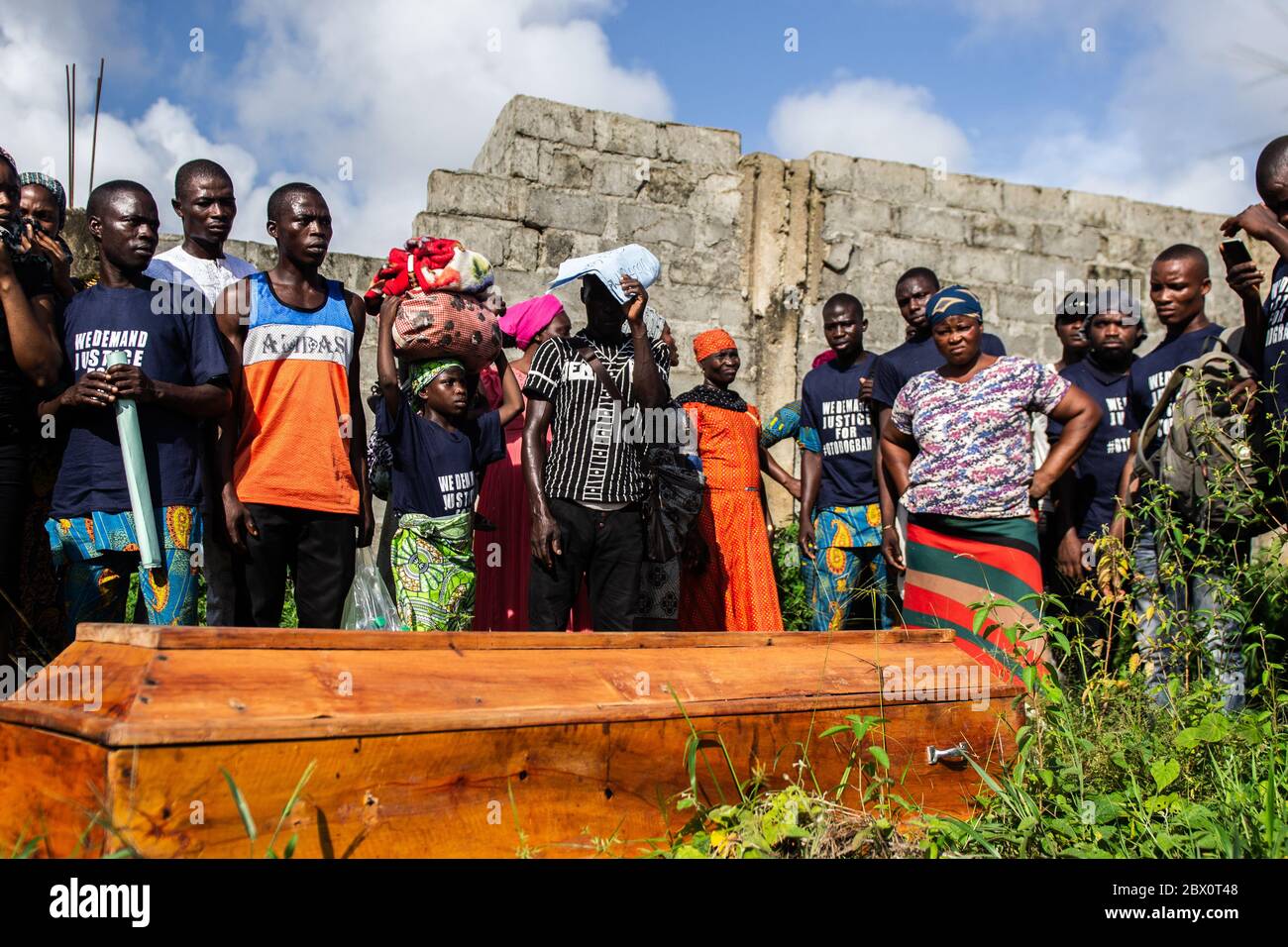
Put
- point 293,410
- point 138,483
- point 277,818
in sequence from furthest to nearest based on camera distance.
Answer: point 293,410
point 138,483
point 277,818

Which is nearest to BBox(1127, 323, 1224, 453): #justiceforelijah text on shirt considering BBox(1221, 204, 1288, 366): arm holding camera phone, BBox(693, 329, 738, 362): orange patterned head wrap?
BBox(1221, 204, 1288, 366): arm holding camera phone

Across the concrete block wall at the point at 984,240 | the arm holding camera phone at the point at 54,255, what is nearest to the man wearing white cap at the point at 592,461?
the arm holding camera phone at the point at 54,255

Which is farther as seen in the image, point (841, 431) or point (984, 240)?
point (984, 240)

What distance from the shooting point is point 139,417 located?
334 centimetres

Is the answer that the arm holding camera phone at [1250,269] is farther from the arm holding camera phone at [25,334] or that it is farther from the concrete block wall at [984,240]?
the arm holding camera phone at [25,334]

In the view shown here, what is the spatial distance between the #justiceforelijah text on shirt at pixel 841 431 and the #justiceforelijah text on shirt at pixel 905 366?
0.32ft

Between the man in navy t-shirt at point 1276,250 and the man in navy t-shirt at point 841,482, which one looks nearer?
the man in navy t-shirt at point 1276,250

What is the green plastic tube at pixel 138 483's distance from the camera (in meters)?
3.19

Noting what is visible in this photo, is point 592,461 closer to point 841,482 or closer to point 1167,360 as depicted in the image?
point 841,482

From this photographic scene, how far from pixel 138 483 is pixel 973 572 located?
2.92 meters

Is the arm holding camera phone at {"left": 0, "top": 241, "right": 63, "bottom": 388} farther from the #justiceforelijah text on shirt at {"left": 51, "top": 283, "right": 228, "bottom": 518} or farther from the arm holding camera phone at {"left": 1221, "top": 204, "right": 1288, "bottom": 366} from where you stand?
the arm holding camera phone at {"left": 1221, "top": 204, "right": 1288, "bottom": 366}

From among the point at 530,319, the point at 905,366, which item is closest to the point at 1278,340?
the point at 905,366
